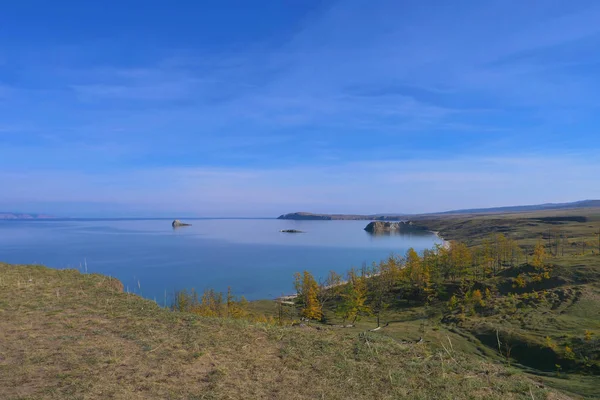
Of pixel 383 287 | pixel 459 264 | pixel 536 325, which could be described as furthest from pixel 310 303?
pixel 459 264

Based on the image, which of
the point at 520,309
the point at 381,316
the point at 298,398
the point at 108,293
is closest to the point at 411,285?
the point at 381,316

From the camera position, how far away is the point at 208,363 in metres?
10.4

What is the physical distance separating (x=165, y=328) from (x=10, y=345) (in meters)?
4.60

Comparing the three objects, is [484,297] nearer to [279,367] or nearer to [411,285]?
[411,285]

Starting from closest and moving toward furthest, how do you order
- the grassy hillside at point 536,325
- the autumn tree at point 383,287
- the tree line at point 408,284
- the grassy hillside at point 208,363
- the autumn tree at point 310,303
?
the grassy hillside at point 208,363, the grassy hillside at point 536,325, the autumn tree at point 310,303, the tree line at point 408,284, the autumn tree at point 383,287

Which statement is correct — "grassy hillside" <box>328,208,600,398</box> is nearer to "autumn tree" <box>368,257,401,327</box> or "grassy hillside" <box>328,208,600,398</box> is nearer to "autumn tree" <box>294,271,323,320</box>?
"autumn tree" <box>368,257,401,327</box>

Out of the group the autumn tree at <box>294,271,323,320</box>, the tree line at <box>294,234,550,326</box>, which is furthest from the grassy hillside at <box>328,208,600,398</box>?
the autumn tree at <box>294,271,323,320</box>

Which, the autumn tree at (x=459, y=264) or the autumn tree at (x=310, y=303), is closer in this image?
the autumn tree at (x=310, y=303)

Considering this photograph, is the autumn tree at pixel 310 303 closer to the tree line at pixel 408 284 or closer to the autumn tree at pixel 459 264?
the tree line at pixel 408 284

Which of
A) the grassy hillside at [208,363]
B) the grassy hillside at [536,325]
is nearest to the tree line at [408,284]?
the grassy hillside at [536,325]

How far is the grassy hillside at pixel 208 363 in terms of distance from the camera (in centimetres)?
879

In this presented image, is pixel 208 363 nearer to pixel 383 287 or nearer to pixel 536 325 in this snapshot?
pixel 536 325

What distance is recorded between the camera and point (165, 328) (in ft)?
44.3

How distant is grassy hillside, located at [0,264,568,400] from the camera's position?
8789 mm
